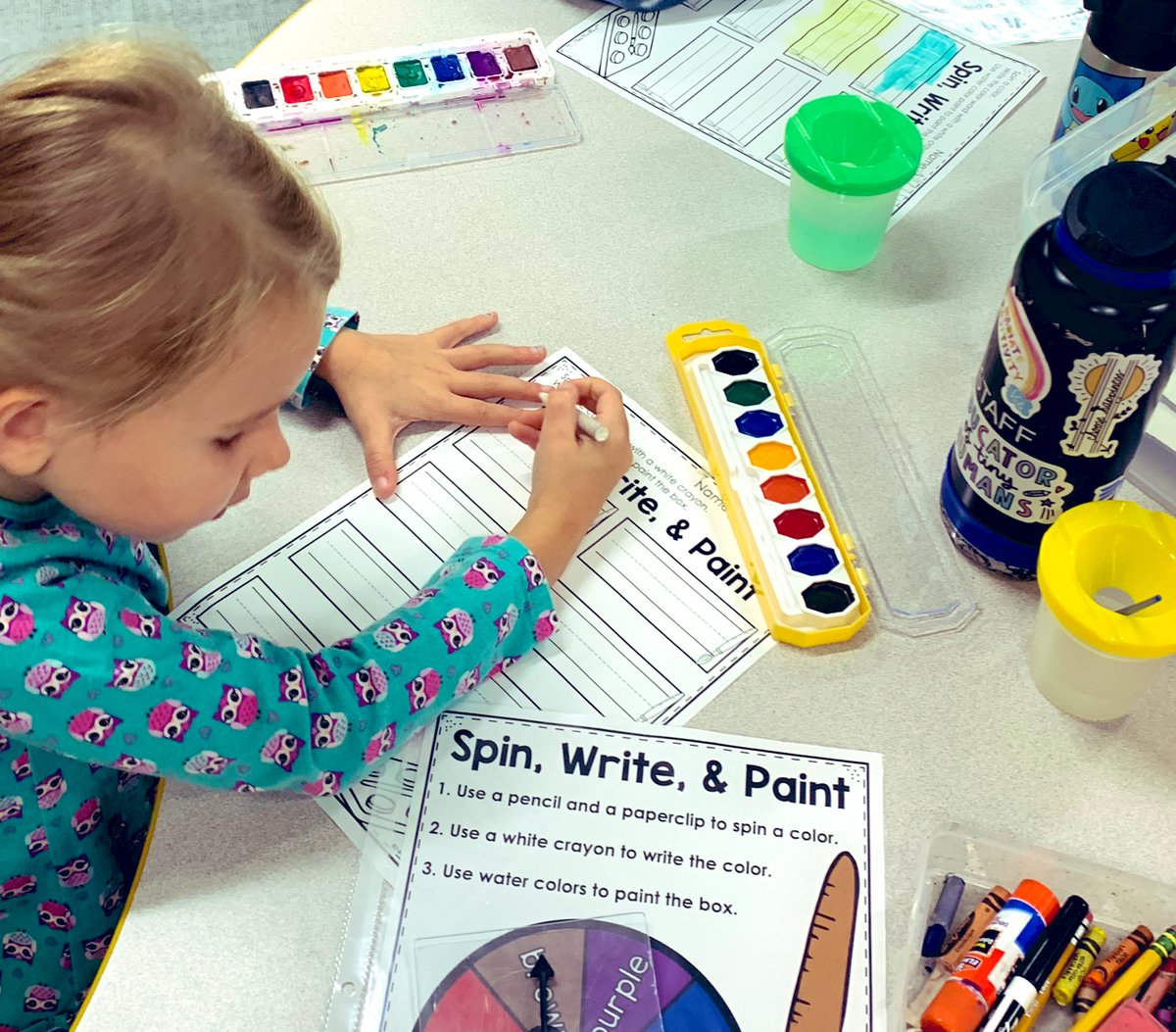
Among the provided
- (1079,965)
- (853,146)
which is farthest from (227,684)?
(853,146)

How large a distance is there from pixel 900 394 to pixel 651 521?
0.60 ft

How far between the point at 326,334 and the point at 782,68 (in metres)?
0.44

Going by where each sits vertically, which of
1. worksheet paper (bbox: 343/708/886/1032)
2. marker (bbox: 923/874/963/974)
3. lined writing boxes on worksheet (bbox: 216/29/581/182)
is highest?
lined writing boxes on worksheet (bbox: 216/29/581/182)

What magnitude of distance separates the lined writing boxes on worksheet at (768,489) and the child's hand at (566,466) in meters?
0.06

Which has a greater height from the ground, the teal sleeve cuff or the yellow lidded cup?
the yellow lidded cup

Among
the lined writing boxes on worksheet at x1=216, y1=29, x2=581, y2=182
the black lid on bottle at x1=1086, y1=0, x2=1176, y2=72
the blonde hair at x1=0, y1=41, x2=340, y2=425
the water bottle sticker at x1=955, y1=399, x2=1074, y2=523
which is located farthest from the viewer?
the lined writing boxes on worksheet at x1=216, y1=29, x2=581, y2=182

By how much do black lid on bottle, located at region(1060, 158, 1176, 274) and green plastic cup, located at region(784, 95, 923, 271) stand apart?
24 centimetres

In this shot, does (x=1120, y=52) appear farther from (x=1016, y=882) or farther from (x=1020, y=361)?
(x=1016, y=882)

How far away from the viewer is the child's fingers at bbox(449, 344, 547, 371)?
2.43ft

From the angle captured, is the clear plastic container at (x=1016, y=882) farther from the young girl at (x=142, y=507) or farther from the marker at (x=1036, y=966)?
the young girl at (x=142, y=507)

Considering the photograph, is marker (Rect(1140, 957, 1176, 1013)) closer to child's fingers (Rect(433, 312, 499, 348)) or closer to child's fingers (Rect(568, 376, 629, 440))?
child's fingers (Rect(568, 376, 629, 440))

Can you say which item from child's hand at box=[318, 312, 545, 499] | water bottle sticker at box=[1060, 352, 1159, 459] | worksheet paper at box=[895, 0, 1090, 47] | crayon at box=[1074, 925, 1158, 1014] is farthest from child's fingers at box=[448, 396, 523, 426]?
worksheet paper at box=[895, 0, 1090, 47]

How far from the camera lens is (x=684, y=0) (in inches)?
38.7

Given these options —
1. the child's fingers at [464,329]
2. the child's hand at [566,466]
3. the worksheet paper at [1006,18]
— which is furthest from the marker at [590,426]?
the worksheet paper at [1006,18]
